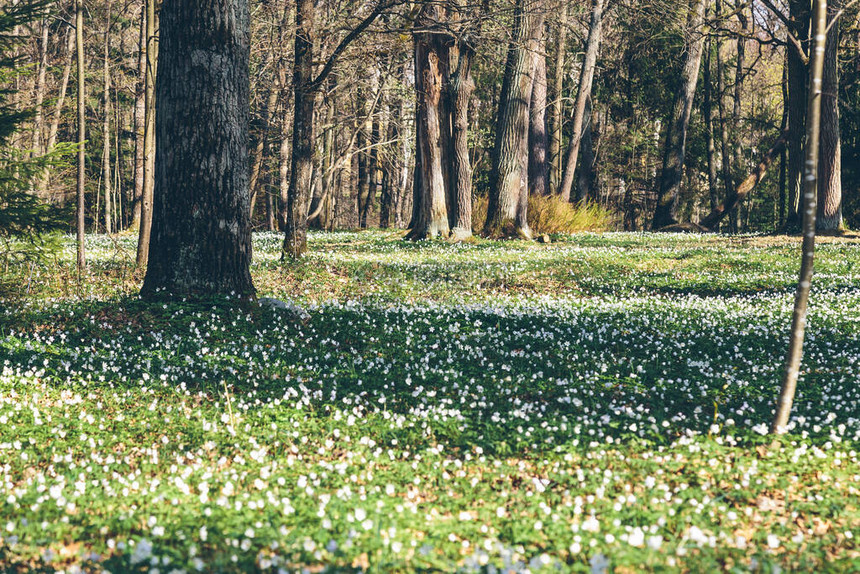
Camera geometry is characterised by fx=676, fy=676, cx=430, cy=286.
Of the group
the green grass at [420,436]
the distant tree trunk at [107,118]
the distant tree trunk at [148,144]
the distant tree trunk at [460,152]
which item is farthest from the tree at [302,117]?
the distant tree trunk at [107,118]

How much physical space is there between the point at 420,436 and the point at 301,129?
11017 millimetres

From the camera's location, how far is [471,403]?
6.39 metres

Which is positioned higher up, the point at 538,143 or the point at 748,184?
the point at 538,143

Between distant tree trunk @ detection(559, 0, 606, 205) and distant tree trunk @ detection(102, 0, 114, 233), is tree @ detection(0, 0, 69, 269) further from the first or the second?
distant tree trunk @ detection(559, 0, 606, 205)

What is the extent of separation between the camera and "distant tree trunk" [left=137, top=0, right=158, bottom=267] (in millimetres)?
13141

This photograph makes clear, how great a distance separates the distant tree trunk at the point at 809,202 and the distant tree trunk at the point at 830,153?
62.7 feet

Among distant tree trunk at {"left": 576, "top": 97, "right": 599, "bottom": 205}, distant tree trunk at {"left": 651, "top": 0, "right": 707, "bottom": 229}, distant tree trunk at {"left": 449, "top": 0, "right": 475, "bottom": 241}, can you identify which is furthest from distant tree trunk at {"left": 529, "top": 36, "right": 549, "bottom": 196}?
distant tree trunk at {"left": 449, "top": 0, "right": 475, "bottom": 241}

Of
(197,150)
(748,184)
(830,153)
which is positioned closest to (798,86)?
(830,153)

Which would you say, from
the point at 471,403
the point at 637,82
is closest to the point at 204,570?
the point at 471,403

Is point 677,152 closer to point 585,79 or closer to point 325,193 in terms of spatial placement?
point 585,79

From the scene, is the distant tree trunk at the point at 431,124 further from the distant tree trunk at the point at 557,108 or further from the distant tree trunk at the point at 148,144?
the distant tree trunk at the point at 557,108

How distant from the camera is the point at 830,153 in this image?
21.9 meters

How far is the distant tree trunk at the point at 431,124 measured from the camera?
2117 cm

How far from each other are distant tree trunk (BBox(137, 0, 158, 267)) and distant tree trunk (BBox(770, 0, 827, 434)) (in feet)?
37.0
